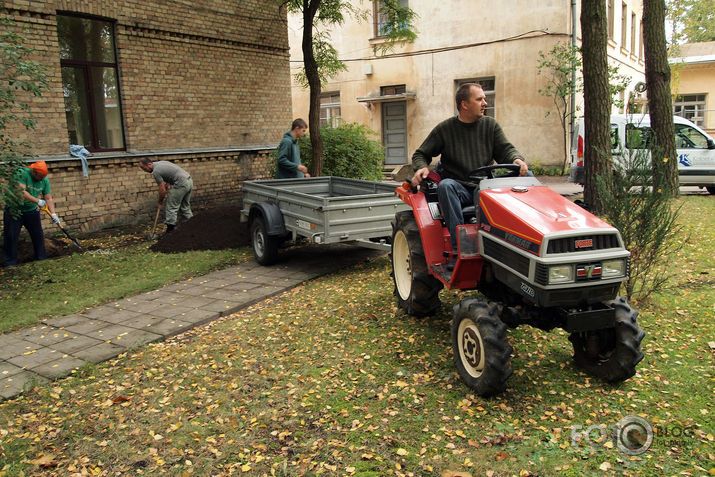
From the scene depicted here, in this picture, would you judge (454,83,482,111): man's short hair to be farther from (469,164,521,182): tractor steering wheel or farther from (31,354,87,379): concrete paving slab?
(31,354,87,379): concrete paving slab

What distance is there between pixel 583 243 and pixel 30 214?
8.33 m

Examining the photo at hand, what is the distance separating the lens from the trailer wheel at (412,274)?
500cm

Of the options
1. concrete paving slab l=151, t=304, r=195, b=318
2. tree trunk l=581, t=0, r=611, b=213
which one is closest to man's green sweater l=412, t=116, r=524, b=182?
concrete paving slab l=151, t=304, r=195, b=318

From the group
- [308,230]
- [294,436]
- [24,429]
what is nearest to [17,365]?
[24,429]

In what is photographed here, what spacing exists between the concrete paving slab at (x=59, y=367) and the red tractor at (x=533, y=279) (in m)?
3.24

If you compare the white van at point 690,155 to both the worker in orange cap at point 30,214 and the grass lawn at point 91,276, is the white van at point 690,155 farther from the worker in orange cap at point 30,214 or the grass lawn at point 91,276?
the worker in orange cap at point 30,214

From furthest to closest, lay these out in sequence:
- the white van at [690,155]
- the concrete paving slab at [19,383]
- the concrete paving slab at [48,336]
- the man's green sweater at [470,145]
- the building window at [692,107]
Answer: the building window at [692,107] < the white van at [690,155] < the concrete paving slab at [48,336] < the man's green sweater at [470,145] < the concrete paving slab at [19,383]

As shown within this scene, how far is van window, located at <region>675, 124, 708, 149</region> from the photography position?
561 inches

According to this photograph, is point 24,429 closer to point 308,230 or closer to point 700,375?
point 308,230

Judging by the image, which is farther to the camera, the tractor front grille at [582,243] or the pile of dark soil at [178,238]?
the pile of dark soil at [178,238]

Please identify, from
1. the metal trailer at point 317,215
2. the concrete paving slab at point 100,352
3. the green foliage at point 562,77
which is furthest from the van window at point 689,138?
the concrete paving slab at point 100,352

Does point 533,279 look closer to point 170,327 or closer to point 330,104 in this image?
point 170,327

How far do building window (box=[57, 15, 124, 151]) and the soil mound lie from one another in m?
2.75

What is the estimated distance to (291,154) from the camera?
9602 mm
